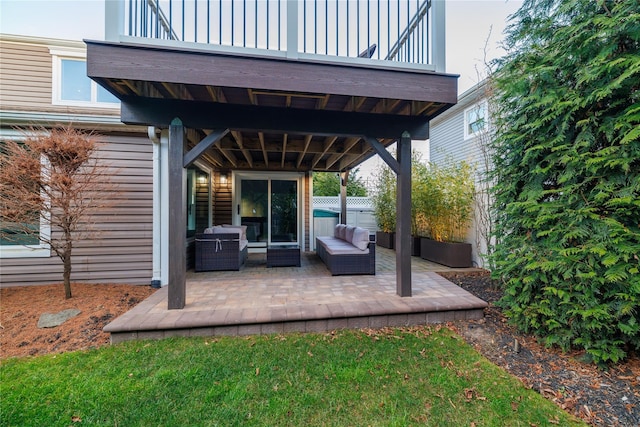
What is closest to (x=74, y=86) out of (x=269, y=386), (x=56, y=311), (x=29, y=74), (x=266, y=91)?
(x=29, y=74)

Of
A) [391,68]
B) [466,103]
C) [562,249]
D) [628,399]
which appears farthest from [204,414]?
[466,103]

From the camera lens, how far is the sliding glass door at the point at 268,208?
778 centimetres

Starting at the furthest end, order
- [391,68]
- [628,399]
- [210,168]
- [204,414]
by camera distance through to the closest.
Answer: [210,168], [391,68], [628,399], [204,414]

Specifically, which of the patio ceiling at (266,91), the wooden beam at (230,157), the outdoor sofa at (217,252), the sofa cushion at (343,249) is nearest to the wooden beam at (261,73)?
the patio ceiling at (266,91)

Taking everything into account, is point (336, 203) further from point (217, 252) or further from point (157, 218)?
point (157, 218)

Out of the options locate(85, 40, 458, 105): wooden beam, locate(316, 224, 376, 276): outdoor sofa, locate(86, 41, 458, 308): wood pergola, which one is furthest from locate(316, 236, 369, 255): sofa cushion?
locate(85, 40, 458, 105): wooden beam

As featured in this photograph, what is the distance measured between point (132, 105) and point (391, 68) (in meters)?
2.85

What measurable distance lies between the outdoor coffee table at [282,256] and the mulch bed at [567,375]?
10.6ft

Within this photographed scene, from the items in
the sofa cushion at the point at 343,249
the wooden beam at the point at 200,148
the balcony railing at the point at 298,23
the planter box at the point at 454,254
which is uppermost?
the balcony railing at the point at 298,23

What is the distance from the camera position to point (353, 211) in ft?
33.4

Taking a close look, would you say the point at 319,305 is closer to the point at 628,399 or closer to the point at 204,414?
the point at 204,414

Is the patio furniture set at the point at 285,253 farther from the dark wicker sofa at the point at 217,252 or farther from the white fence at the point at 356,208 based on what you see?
the white fence at the point at 356,208

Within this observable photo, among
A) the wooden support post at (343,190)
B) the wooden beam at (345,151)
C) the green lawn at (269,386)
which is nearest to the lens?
the green lawn at (269,386)

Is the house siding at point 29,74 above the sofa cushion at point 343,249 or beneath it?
above
